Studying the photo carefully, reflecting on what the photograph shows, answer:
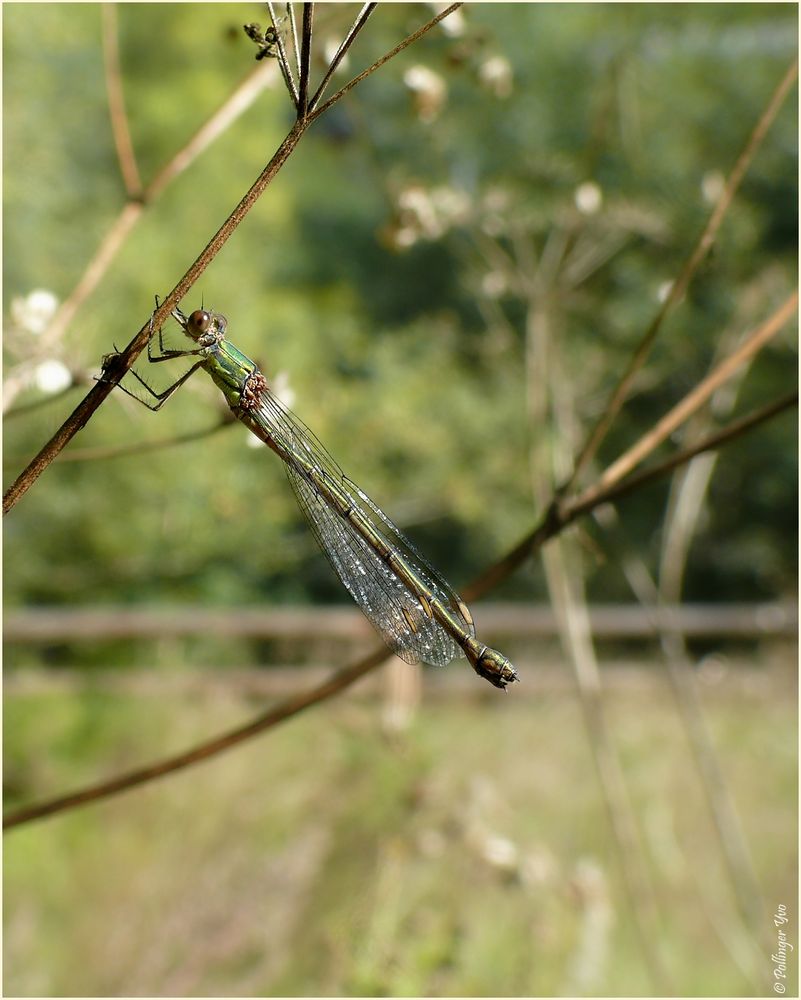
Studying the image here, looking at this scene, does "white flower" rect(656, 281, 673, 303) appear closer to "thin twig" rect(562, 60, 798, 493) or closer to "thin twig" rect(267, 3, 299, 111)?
"thin twig" rect(562, 60, 798, 493)

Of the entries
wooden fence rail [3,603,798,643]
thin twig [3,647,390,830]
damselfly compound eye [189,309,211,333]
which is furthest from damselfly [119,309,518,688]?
wooden fence rail [3,603,798,643]

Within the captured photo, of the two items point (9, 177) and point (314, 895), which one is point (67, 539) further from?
point (314, 895)

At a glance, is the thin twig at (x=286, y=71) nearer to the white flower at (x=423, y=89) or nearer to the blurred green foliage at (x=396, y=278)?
the white flower at (x=423, y=89)

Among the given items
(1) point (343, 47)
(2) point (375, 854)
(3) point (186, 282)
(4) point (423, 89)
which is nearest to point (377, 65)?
(1) point (343, 47)

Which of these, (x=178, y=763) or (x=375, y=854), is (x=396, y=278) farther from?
(x=178, y=763)

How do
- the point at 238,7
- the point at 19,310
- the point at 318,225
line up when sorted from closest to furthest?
the point at 19,310 < the point at 238,7 < the point at 318,225

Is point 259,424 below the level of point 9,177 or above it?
below

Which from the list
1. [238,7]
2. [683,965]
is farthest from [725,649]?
[238,7]
